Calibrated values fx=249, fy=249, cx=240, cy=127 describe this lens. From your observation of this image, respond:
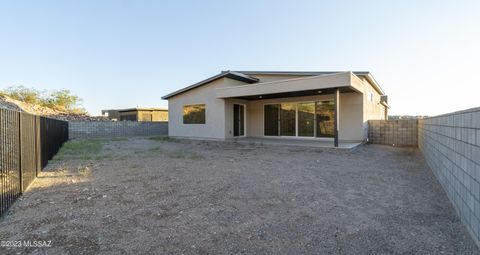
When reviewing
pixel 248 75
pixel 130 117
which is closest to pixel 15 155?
→ pixel 248 75

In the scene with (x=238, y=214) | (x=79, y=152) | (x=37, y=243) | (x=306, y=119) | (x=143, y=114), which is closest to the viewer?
(x=37, y=243)

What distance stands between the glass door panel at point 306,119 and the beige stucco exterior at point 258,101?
398 mm

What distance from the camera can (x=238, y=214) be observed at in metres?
3.27

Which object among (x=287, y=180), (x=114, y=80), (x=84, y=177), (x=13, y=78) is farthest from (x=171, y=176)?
(x=13, y=78)

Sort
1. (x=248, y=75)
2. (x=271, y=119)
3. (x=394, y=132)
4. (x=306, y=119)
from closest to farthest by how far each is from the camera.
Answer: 1. (x=394, y=132)
2. (x=306, y=119)
3. (x=271, y=119)
4. (x=248, y=75)

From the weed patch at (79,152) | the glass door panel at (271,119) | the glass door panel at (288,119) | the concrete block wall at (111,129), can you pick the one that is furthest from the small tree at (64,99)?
the glass door panel at (288,119)

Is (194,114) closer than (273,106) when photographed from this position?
No

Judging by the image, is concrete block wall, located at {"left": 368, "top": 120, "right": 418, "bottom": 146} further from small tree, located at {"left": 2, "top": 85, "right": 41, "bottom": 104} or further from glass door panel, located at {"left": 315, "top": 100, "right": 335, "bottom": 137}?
small tree, located at {"left": 2, "top": 85, "right": 41, "bottom": 104}

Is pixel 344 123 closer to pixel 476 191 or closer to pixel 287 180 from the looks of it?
pixel 287 180

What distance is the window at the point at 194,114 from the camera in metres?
14.6

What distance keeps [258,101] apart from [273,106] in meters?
1.03

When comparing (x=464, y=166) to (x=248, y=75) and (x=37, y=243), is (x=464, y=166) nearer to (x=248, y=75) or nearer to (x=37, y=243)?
(x=37, y=243)

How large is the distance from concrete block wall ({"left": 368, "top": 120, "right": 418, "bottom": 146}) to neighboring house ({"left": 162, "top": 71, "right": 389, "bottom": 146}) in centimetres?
61

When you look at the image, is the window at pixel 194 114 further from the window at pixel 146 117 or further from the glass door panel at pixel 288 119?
the window at pixel 146 117
